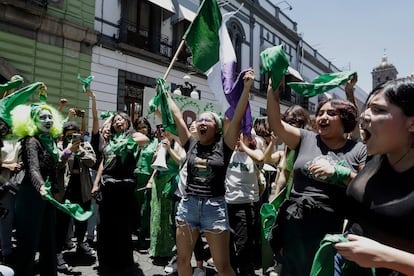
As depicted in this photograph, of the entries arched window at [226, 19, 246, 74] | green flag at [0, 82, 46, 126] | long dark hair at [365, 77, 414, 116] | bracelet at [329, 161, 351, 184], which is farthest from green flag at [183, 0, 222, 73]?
arched window at [226, 19, 246, 74]

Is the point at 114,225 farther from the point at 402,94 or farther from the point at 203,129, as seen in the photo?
the point at 402,94

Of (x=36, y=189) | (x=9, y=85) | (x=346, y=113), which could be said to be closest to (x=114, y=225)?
(x=36, y=189)

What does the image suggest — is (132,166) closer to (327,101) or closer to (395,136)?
(327,101)

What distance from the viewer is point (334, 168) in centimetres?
170

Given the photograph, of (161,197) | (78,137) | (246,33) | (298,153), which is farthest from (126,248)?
(246,33)

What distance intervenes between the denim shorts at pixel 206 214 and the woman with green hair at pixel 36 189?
1221 millimetres

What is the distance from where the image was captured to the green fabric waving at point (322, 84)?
251 centimetres

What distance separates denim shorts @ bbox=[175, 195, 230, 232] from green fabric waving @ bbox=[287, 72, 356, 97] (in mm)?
1082

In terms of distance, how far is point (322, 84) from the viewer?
2523mm

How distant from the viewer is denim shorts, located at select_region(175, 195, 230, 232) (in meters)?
2.68

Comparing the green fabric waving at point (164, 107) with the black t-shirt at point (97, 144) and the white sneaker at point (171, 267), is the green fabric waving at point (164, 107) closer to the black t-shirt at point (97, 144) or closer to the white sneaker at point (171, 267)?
the black t-shirt at point (97, 144)

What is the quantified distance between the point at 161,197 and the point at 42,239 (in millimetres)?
1760

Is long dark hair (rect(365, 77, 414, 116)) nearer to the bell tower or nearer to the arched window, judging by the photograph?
the arched window

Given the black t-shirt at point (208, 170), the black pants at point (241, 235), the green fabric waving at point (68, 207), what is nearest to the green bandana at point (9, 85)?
the green fabric waving at point (68, 207)
